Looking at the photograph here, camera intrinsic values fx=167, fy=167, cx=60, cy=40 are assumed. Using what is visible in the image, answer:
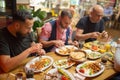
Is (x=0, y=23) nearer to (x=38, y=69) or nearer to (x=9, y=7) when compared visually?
(x=9, y=7)

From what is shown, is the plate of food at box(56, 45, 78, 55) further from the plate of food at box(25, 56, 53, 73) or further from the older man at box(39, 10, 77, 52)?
the plate of food at box(25, 56, 53, 73)

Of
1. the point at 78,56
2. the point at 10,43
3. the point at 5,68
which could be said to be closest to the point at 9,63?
the point at 5,68

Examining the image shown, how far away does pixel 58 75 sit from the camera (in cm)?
158

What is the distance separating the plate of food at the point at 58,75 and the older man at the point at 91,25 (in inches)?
51.5

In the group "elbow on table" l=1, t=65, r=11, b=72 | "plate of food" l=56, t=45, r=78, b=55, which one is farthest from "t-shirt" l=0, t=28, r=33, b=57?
"plate of food" l=56, t=45, r=78, b=55

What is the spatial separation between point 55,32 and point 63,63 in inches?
26.6

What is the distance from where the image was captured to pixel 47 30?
2.32m

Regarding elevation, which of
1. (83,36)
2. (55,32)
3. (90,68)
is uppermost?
(55,32)

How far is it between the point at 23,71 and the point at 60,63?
16.3 inches

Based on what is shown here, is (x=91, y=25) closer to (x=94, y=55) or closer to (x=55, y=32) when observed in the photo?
(x=55, y=32)

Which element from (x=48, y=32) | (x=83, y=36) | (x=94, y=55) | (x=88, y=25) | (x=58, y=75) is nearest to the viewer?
(x=58, y=75)

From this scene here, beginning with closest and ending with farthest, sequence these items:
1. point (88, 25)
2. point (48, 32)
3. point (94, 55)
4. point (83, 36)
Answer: point (94, 55) < point (48, 32) < point (83, 36) < point (88, 25)

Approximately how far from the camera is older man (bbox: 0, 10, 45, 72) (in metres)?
1.63

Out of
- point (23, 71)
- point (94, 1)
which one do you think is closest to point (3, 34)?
point (23, 71)
